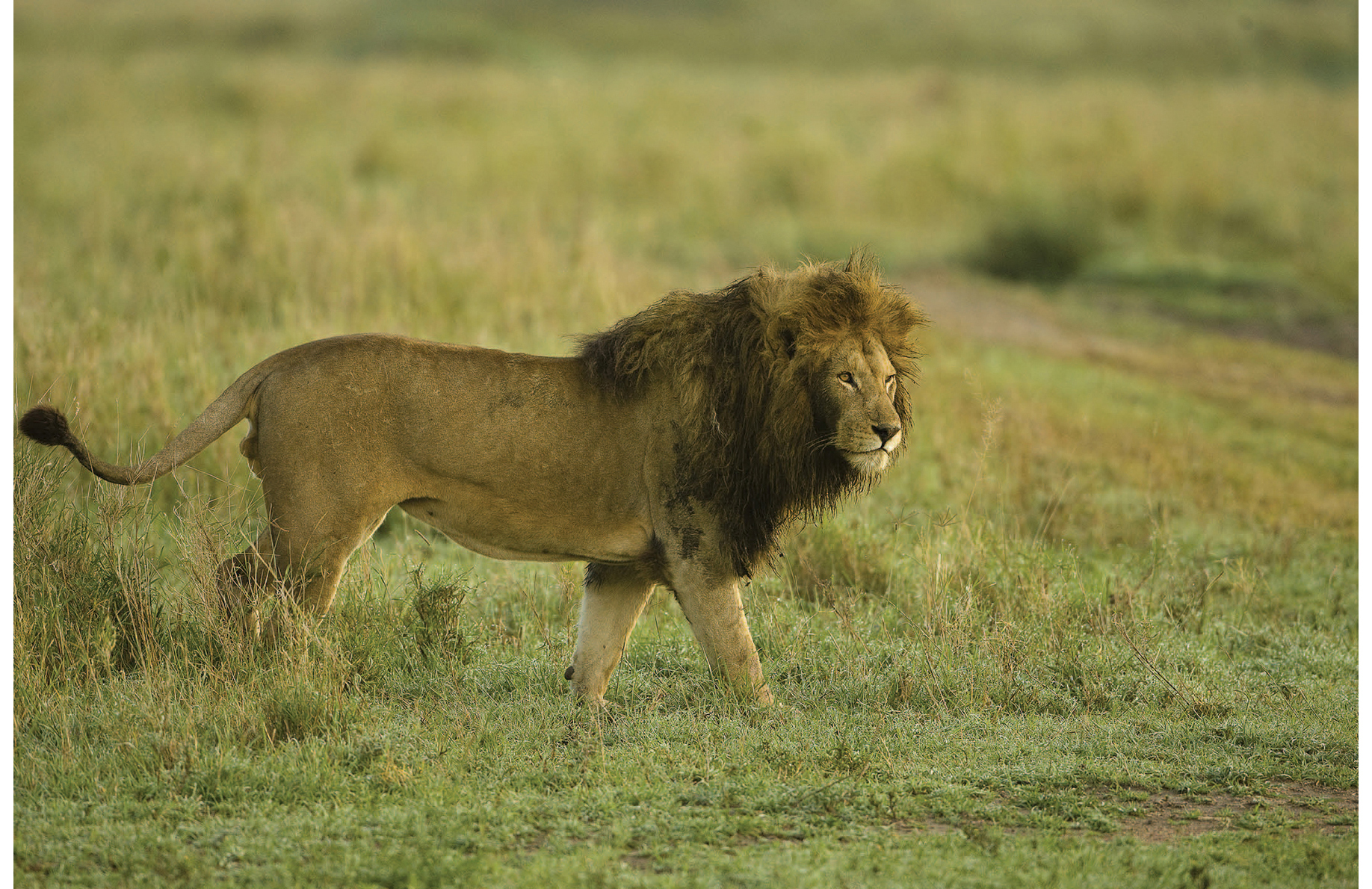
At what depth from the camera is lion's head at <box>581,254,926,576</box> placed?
5535 millimetres

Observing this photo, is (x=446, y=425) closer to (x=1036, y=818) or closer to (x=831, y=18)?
(x=1036, y=818)

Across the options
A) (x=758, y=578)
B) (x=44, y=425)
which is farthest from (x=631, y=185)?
(x=44, y=425)

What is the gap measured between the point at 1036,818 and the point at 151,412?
6.55 metres

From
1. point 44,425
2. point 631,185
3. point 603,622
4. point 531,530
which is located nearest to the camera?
point 44,425

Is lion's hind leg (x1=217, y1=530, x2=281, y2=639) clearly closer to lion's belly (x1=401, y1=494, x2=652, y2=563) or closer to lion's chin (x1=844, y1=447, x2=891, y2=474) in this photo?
lion's belly (x1=401, y1=494, x2=652, y2=563)

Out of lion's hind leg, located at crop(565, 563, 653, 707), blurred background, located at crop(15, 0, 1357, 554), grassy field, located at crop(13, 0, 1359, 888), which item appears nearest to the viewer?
grassy field, located at crop(13, 0, 1359, 888)

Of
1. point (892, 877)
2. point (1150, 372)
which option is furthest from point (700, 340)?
point (1150, 372)

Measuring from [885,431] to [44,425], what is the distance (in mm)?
3010

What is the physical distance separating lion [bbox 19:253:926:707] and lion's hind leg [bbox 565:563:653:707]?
0.19 m

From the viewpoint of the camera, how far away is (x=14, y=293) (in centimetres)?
1116

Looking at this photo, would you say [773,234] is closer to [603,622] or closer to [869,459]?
[603,622]

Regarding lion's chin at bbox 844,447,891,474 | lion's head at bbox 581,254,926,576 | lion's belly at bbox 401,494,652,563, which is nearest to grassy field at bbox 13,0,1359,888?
lion's belly at bbox 401,494,652,563

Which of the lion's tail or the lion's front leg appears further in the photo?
→ the lion's front leg

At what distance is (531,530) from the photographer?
5.57 m
